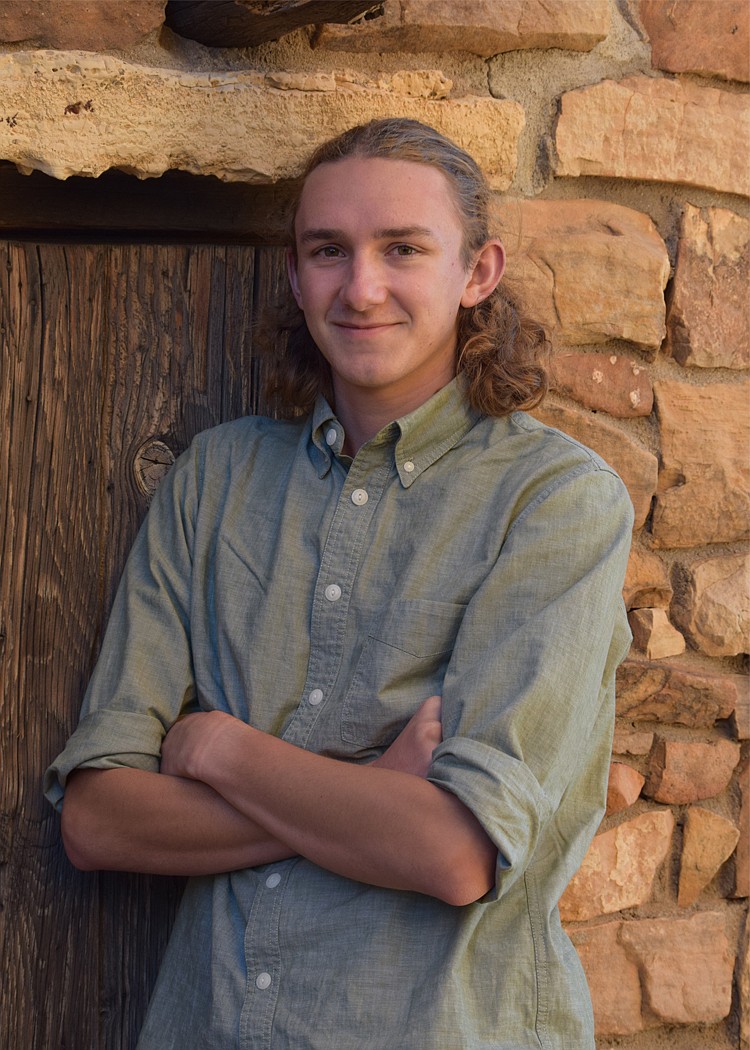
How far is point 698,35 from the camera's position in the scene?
2.16 meters

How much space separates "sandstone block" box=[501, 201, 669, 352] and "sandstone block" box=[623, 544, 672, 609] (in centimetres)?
29

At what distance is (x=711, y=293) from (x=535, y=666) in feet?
3.24

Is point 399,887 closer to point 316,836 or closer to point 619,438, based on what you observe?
point 316,836

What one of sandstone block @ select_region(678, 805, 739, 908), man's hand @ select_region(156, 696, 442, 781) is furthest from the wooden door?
sandstone block @ select_region(678, 805, 739, 908)

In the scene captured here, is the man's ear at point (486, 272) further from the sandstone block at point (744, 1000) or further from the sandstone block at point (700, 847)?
the sandstone block at point (744, 1000)

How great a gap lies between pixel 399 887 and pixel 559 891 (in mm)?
289

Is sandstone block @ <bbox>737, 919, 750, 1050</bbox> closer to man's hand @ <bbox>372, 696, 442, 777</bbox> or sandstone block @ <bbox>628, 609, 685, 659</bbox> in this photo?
sandstone block @ <bbox>628, 609, 685, 659</bbox>

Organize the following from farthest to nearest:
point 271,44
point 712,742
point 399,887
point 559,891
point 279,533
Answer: point 712,742 → point 271,44 → point 279,533 → point 559,891 → point 399,887

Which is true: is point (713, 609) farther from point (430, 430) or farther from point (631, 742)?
point (430, 430)

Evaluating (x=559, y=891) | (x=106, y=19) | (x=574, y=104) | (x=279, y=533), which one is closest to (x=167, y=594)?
(x=279, y=533)

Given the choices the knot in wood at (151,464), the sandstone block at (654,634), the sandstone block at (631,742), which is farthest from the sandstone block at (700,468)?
the knot in wood at (151,464)

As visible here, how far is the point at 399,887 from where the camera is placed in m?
1.52

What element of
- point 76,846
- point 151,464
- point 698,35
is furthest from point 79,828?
point 698,35

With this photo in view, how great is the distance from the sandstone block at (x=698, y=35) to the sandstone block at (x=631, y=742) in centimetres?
122
